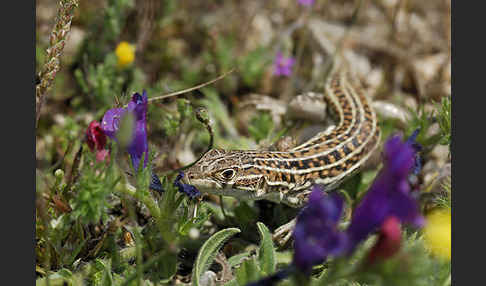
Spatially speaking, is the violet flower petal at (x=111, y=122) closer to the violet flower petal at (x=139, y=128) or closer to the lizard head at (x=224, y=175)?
the violet flower petal at (x=139, y=128)

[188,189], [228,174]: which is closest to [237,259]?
[228,174]

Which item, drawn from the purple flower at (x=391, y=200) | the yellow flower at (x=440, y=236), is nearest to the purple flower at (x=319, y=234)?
the purple flower at (x=391, y=200)

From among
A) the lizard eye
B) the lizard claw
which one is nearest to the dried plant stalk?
the lizard eye

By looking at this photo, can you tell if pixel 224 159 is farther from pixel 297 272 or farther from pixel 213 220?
pixel 297 272

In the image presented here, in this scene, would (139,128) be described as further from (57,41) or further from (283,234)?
(283,234)

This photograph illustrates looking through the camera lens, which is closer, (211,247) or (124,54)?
(211,247)

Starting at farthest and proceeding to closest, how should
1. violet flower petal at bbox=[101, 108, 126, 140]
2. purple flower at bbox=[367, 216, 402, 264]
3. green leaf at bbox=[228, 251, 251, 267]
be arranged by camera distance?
green leaf at bbox=[228, 251, 251, 267] < violet flower petal at bbox=[101, 108, 126, 140] < purple flower at bbox=[367, 216, 402, 264]

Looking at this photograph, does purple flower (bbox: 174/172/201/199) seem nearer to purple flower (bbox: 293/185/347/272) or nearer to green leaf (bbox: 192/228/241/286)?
green leaf (bbox: 192/228/241/286)
